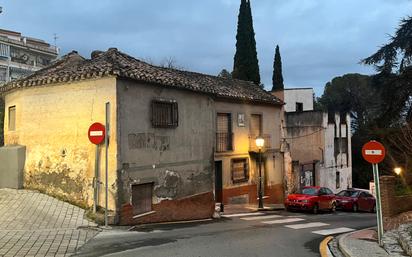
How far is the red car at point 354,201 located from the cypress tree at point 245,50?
42.0 feet

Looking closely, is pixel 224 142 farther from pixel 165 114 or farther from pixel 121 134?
pixel 121 134

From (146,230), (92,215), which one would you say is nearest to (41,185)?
(92,215)

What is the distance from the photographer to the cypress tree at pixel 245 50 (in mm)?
37594

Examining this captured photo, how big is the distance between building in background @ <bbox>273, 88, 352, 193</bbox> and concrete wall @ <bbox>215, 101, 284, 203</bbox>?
612 cm

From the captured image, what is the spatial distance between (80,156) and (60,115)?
70.0 inches

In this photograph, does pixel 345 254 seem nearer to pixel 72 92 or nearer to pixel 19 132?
pixel 72 92

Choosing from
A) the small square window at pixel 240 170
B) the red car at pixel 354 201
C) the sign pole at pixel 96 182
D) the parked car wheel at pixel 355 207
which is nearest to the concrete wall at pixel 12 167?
the sign pole at pixel 96 182

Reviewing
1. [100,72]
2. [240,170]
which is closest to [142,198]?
[100,72]

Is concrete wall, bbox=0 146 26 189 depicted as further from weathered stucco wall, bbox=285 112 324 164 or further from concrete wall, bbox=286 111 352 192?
weathered stucco wall, bbox=285 112 324 164

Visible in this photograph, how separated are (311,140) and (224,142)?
16641 millimetres

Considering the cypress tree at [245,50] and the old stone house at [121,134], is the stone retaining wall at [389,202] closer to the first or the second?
the old stone house at [121,134]

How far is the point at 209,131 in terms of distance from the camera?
66.0 ft

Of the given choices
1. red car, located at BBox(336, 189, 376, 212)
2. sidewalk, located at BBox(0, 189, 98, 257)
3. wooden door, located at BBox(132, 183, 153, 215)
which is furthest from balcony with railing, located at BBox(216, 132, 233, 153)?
sidewalk, located at BBox(0, 189, 98, 257)

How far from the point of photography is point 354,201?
2919 centimetres
